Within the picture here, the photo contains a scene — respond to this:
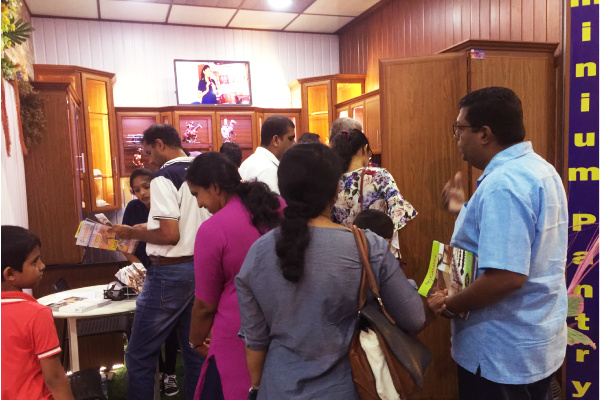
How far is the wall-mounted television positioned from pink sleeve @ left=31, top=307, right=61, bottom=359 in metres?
4.92

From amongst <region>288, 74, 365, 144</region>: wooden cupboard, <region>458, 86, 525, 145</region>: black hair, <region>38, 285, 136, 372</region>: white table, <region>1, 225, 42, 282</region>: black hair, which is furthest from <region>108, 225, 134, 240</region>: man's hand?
<region>288, 74, 365, 144</region>: wooden cupboard

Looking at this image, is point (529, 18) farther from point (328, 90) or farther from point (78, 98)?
point (78, 98)

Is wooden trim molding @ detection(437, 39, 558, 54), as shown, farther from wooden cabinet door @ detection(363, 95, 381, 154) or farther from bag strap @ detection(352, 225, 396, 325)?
bag strap @ detection(352, 225, 396, 325)

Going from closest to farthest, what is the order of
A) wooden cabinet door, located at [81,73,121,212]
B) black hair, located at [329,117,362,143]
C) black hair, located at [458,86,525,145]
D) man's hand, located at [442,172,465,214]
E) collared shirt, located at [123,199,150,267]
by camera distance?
black hair, located at [458,86,525,145] → man's hand, located at [442,172,465,214] → black hair, located at [329,117,362,143] → collared shirt, located at [123,199,150,267] → wooden cabinet door, located at [81,73,121,212]

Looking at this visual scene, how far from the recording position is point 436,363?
2.82 m

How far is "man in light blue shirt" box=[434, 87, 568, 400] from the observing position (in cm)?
118

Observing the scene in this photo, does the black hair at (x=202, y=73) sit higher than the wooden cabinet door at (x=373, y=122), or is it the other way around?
the black hair at (x=202, y=73)

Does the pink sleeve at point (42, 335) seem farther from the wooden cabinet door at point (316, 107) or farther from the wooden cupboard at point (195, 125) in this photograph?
the wooden cabinet door at point (316, 107)

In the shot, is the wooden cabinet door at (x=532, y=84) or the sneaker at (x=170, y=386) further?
the sneaker at (x=170, y=386)

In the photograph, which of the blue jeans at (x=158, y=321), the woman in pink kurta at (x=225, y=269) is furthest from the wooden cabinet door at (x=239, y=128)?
the woman in pink kurta at (x=225, y=269)

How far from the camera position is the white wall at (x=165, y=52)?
18.7 feet

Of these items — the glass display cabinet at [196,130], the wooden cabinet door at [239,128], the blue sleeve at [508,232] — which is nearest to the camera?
the blue sleeve at [508,232]

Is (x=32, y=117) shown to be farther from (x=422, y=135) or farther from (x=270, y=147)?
(x=422, y=135)

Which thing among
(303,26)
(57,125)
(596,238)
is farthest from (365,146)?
(303,26)
